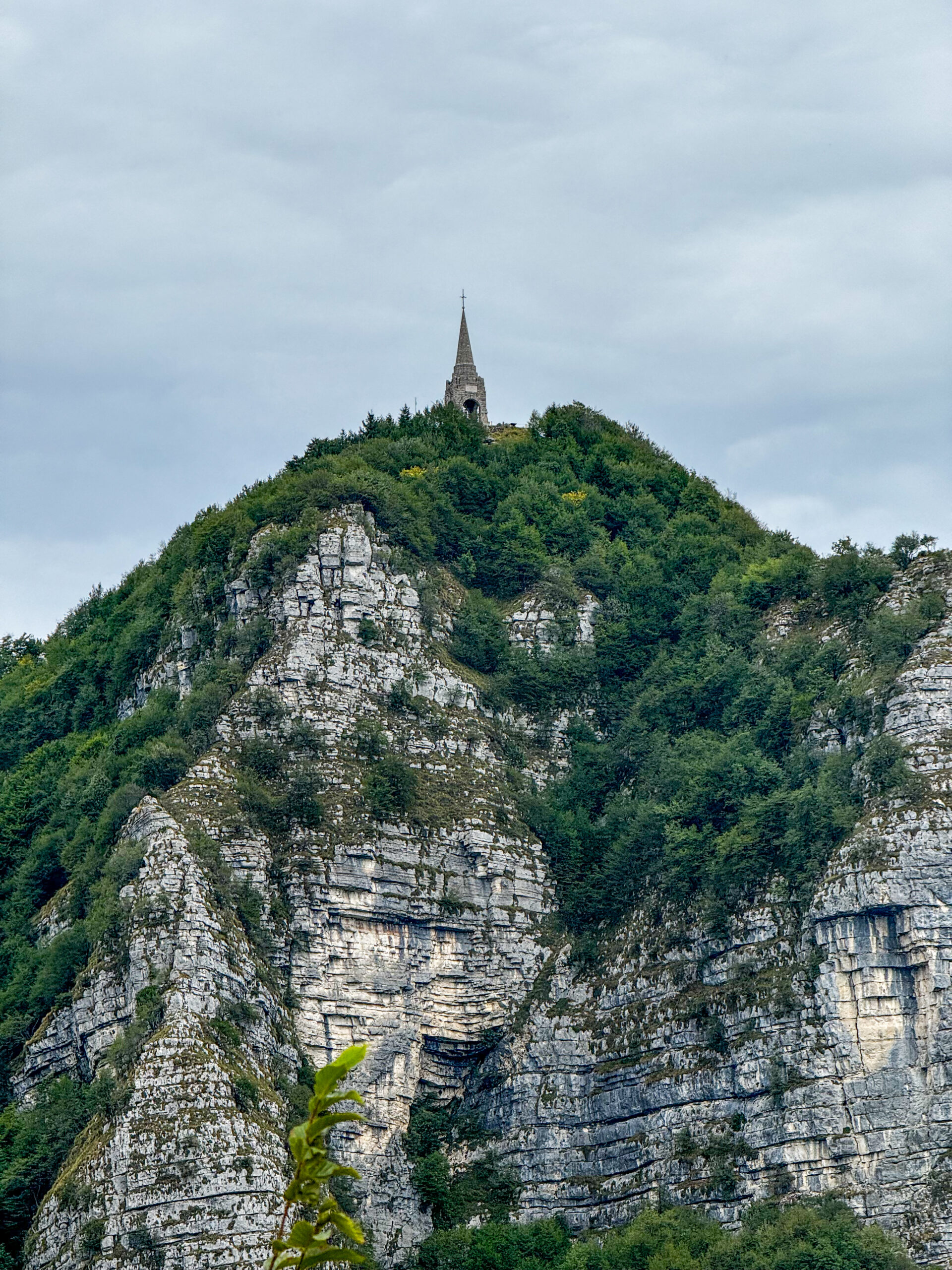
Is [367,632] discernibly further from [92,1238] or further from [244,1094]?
[92,1238]

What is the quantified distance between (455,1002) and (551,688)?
611 inches

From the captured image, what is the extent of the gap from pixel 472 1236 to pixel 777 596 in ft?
99.6

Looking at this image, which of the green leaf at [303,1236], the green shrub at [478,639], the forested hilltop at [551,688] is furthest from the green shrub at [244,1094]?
the green leaf at [303,1236]

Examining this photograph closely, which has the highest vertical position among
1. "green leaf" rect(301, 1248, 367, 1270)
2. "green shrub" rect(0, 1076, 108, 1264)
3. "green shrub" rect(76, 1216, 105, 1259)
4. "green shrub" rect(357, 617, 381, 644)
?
"green shrub" rect(357, 617, 381, 644)

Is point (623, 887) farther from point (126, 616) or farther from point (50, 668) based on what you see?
point (50, 668)

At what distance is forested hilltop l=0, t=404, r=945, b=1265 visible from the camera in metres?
69.9

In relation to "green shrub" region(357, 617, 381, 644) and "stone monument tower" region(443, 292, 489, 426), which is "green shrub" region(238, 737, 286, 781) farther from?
"stone monument tower" region(443, 292, 489, 426)

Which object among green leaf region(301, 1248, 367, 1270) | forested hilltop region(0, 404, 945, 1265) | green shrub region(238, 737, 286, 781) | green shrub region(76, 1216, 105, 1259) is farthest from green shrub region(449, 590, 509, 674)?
green leaf region(301, 1248, 367, 1270)

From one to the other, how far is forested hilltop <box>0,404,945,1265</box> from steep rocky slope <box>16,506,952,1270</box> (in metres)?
1.16

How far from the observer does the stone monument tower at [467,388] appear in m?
109

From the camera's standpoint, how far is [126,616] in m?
91.6

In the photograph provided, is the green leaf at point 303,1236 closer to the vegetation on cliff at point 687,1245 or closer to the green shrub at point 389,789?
the vegetation on cliff at point 687,1245

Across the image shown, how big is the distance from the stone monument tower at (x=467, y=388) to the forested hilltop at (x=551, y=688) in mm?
10209

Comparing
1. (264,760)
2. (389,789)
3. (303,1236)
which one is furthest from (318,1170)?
(264,760)
